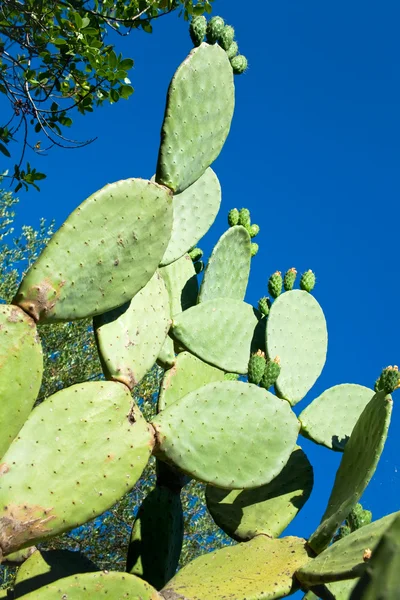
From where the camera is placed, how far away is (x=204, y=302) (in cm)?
251

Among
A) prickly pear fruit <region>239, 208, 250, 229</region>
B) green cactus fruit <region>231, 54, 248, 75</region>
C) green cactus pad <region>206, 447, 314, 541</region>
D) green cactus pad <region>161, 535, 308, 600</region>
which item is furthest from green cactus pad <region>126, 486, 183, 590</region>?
green cactus fruit <region>231, 54, 248, 75</region>

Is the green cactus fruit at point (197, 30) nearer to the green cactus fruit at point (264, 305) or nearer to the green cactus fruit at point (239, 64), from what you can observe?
the green cactus fruit at point (239, 64)

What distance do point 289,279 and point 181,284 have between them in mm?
431

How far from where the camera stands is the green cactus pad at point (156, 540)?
230 centimetres

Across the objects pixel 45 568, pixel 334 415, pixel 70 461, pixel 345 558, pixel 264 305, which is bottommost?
pixel 45 568

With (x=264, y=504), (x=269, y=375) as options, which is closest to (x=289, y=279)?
(x=269, y=375)

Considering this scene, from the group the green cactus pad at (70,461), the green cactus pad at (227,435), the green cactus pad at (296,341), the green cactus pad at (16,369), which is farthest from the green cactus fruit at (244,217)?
the green cactus pad at (16,369)

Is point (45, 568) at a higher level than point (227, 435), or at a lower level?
lower

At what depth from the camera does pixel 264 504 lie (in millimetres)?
2346

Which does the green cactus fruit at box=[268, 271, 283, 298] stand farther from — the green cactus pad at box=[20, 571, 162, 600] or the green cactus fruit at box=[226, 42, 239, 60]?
the green cactus pad at box=[20, 571, 162, 600]

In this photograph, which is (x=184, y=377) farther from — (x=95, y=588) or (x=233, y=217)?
(x=95, y=588)

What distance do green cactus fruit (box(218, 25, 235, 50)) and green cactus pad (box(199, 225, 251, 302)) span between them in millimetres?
666

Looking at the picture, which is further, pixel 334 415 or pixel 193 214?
pixel 193 214

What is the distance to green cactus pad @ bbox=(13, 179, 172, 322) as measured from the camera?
1910 millimetres
